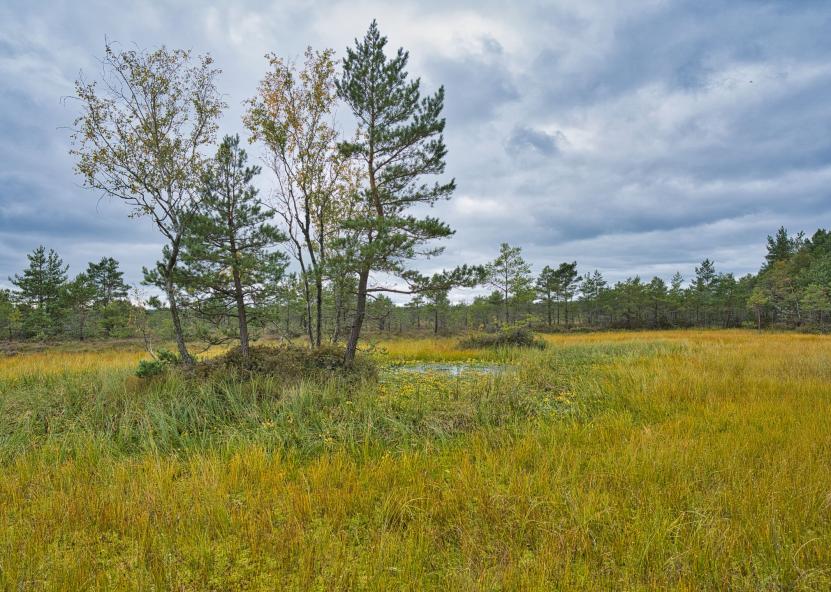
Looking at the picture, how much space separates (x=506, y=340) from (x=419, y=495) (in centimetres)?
1716

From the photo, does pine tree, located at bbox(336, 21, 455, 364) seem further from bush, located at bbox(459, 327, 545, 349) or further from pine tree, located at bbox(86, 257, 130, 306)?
pine tree, located at bbox(86, 257, 130, 306)

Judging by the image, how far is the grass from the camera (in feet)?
7.82

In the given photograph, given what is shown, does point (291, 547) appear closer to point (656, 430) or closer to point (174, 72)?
point (656, 430)

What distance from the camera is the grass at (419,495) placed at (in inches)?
93.9

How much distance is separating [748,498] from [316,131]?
13739 mm

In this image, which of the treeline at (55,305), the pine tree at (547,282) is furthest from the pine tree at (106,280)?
the pine tree at (547,282)

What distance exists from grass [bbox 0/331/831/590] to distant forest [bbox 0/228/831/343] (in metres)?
4.32

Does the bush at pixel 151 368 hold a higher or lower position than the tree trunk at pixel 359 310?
lower

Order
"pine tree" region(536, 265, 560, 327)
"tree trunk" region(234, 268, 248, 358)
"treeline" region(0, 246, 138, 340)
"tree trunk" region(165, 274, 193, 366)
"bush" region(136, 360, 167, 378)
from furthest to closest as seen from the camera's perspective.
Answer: "pine tree" region(536, 265, 560, 327), "treeline" region(0, 246, 138, 340), "tree trunk" region(234, 268, 248, 358), "tree trunk" region(165, 274, 193, 366), "bush" region(136, 360, 167, 378)

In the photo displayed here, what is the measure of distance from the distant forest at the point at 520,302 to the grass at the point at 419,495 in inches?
170

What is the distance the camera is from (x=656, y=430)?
16.8 feet

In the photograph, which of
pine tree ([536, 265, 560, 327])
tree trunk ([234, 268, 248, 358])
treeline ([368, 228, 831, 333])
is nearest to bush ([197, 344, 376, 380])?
tree trunk ([234, 268, 248, 358])

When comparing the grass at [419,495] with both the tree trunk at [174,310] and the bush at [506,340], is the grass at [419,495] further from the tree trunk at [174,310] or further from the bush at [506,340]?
the bush at [506,340]

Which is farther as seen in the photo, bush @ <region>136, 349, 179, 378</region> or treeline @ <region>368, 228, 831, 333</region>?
treeline @ <region>368, 228, 831, 333</region>
